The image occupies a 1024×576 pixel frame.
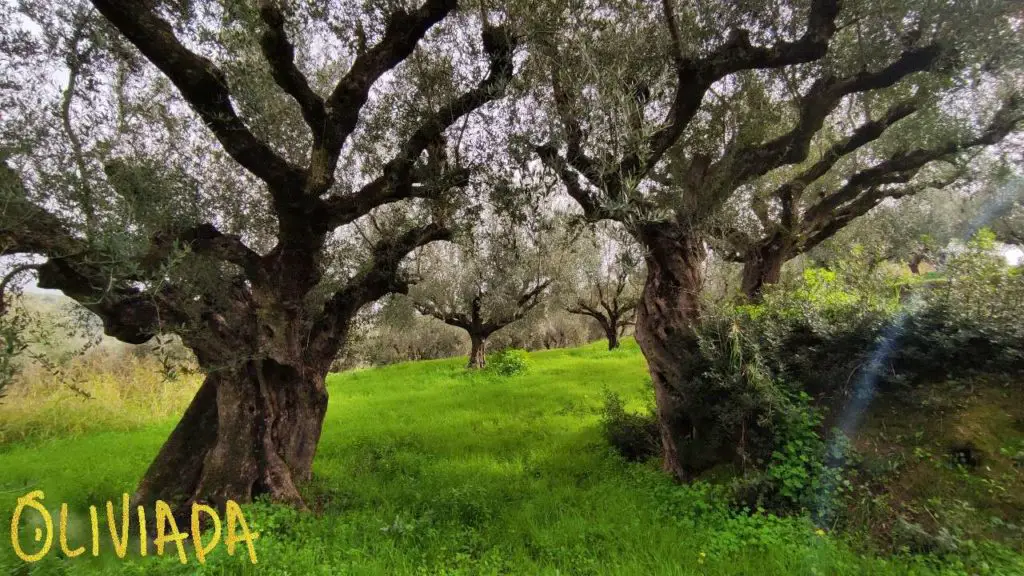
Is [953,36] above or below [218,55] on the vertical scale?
below

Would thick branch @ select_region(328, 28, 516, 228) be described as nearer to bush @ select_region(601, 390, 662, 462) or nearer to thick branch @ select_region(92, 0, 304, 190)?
thick branch @ select_region(92, 0, 304, 190)

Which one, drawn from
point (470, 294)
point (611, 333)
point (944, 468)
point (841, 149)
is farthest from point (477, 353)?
point (944, 468)

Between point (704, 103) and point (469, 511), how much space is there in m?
9.10

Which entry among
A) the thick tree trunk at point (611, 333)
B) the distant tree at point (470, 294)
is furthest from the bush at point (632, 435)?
the thick tree trunk at point (611, 333)

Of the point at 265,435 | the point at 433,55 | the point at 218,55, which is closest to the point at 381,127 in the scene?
the point at 433,55

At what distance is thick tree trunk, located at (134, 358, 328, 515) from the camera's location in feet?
22.1

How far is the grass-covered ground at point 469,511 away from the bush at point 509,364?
914 cm

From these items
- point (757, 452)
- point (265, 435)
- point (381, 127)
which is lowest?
point (757, 452)

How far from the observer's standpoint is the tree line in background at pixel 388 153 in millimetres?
5508

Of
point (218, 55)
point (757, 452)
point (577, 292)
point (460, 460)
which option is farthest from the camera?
point (577, 292)

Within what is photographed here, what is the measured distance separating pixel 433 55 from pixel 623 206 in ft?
16.0

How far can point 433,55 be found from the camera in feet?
25.3

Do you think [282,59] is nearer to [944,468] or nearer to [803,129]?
[803,129]

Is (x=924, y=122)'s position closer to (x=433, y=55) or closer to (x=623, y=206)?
(x=623, y=206)
